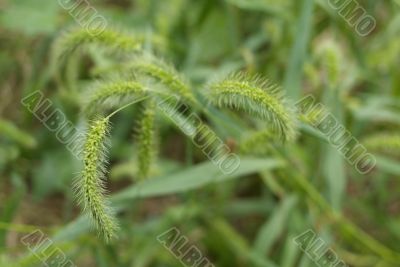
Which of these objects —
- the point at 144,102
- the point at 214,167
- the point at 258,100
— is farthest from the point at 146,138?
the point at 214,167

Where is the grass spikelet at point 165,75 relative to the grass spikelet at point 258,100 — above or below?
above

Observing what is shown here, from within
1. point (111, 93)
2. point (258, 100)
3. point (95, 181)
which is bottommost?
point (95, 181)

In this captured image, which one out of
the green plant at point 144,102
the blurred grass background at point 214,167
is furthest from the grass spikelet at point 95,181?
the blurred grass background at point 214,167

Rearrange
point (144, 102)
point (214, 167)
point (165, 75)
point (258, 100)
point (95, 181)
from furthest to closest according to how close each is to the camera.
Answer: point (214, 167) → point (144, 102) → point (165, 75) → point (258, 100) → point (95, 181)

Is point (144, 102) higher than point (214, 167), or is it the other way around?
point (144, 102)

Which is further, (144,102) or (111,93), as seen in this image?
(144,102)

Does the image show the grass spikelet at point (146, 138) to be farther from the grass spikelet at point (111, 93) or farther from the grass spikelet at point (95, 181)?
the grass spikelet at point (95, 181)

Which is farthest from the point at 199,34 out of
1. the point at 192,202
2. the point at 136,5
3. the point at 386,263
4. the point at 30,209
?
the point at 386,263

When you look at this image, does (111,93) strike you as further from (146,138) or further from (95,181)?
(95,181)
